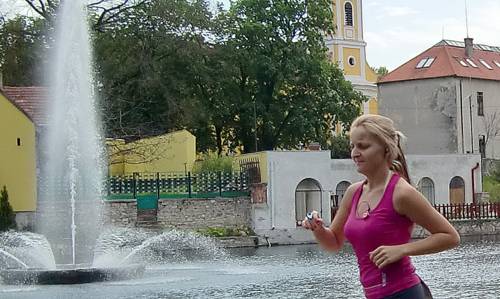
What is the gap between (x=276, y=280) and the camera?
65.7 feet

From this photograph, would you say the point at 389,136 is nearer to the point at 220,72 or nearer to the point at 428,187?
the point at 428,187

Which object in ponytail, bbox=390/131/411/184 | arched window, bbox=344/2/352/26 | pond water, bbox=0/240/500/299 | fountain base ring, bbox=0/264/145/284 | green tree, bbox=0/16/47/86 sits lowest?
pond water, bbox=0/240/500/299

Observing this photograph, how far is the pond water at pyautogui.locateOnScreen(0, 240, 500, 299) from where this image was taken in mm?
17125

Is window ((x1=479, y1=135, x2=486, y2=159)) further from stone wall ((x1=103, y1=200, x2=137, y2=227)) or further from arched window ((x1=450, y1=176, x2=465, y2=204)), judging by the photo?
stone wall ((x1=103, y1=200, x2=137, y2=227))

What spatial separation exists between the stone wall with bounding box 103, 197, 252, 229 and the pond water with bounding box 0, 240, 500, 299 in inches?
382

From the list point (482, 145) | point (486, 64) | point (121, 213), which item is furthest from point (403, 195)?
point (486, 64)

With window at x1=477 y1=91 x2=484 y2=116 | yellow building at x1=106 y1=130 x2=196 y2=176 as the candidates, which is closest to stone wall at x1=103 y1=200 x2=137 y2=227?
yellow building at x1=106 y1=130 x2=196 y2=176

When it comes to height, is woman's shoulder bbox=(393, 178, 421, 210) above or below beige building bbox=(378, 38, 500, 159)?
below

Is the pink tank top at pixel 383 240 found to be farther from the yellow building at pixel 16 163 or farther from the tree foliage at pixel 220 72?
the tree foliage at pixel 220 72

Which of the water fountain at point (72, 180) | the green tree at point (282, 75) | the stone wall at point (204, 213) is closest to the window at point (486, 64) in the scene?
the green tree at point (282, 75)

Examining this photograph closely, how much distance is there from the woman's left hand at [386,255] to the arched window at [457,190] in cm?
4384

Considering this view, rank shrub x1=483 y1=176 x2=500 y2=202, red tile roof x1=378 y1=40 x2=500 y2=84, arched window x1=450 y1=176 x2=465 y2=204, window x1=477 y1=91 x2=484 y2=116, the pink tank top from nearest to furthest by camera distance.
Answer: the pink tank top < arched window x1=450 y1=176 x2=465 y2=204 < shrub x1=483 y1=176 x2=500 y2=202 < red tile roof x1=378 y1=40 x2=500 y2=84 < window x1=477 y1=91 x2=484 y2=116

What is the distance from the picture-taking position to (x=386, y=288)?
4742 millimetres

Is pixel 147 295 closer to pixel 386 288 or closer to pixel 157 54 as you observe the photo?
pixel 386 288
